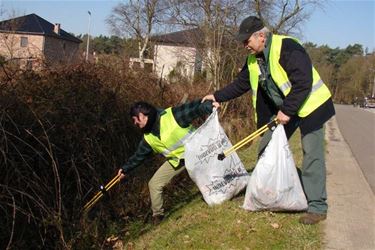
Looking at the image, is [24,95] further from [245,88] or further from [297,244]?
[297,244]

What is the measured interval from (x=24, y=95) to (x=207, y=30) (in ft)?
34.8

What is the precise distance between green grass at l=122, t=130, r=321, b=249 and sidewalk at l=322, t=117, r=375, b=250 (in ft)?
0.60

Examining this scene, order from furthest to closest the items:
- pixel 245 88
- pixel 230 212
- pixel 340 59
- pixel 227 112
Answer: pixel 340 59 < pixel 227 112 < pixel 245 88 < pixel 230 212

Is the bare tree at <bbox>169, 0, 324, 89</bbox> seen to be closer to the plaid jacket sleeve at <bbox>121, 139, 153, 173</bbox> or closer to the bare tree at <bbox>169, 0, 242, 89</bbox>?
the bare tree at <bbox>169, 0, 242, 89</bbox>

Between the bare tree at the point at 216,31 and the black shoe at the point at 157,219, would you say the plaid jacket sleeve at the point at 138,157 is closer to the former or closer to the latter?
the black shoe at the point at 157,219

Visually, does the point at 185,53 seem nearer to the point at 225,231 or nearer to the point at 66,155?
the point at 66,155

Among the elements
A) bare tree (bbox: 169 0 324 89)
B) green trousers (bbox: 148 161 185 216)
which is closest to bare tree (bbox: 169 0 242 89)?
bare tree (bbox: 169 0 324 89)

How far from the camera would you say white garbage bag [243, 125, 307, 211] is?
474 cm

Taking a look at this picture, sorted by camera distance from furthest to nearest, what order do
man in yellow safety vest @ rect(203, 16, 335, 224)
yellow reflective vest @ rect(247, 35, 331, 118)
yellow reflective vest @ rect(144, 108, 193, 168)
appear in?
yellow reflective vest @ rect(144, 108, 193, 168) < yellow reflective vest @ rect(247, 35, 331, 118) < man in yellow safety vest @ rect(203, 16, 335, 224)

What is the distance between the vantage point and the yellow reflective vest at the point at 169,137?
541cm

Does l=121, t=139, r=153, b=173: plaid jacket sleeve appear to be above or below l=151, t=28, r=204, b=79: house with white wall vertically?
below

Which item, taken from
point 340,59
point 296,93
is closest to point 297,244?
point 296,93

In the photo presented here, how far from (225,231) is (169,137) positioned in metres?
1.20

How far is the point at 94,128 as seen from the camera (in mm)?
5777
